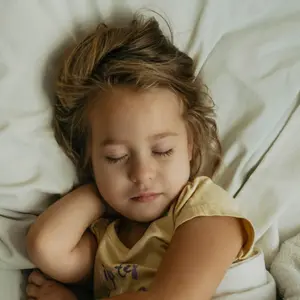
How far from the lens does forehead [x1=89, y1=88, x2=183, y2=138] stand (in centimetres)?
110

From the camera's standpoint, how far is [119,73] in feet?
3.73

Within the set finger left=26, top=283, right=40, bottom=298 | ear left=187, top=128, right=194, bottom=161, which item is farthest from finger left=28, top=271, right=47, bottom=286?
ear left=187, top=128, right=194, bottom=161

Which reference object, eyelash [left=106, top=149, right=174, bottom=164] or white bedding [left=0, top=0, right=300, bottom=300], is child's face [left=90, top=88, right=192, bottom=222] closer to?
eyelash [left=106, top=149, right=174, bottom=164]

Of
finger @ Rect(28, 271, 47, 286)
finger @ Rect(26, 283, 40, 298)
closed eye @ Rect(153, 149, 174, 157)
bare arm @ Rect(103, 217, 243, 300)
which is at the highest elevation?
closed eye @ Rect(153, 149, 174, 157)

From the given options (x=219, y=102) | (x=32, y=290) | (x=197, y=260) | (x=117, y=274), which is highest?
(x=219, y=102)

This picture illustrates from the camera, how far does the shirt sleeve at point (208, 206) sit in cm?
107

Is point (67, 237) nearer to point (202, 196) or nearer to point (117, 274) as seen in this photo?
point (117, 274)

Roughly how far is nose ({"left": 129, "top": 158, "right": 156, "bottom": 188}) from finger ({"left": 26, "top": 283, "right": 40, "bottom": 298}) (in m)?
0.28

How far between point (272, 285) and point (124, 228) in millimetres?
295

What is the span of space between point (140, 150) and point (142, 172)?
0.13 feet

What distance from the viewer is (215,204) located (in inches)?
42.9

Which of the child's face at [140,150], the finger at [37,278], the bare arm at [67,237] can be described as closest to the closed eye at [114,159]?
the child's face at [140,150]

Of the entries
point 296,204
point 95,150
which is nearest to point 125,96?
point 95,150

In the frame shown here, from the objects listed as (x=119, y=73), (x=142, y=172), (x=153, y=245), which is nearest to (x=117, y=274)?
(x=153, y=245)
